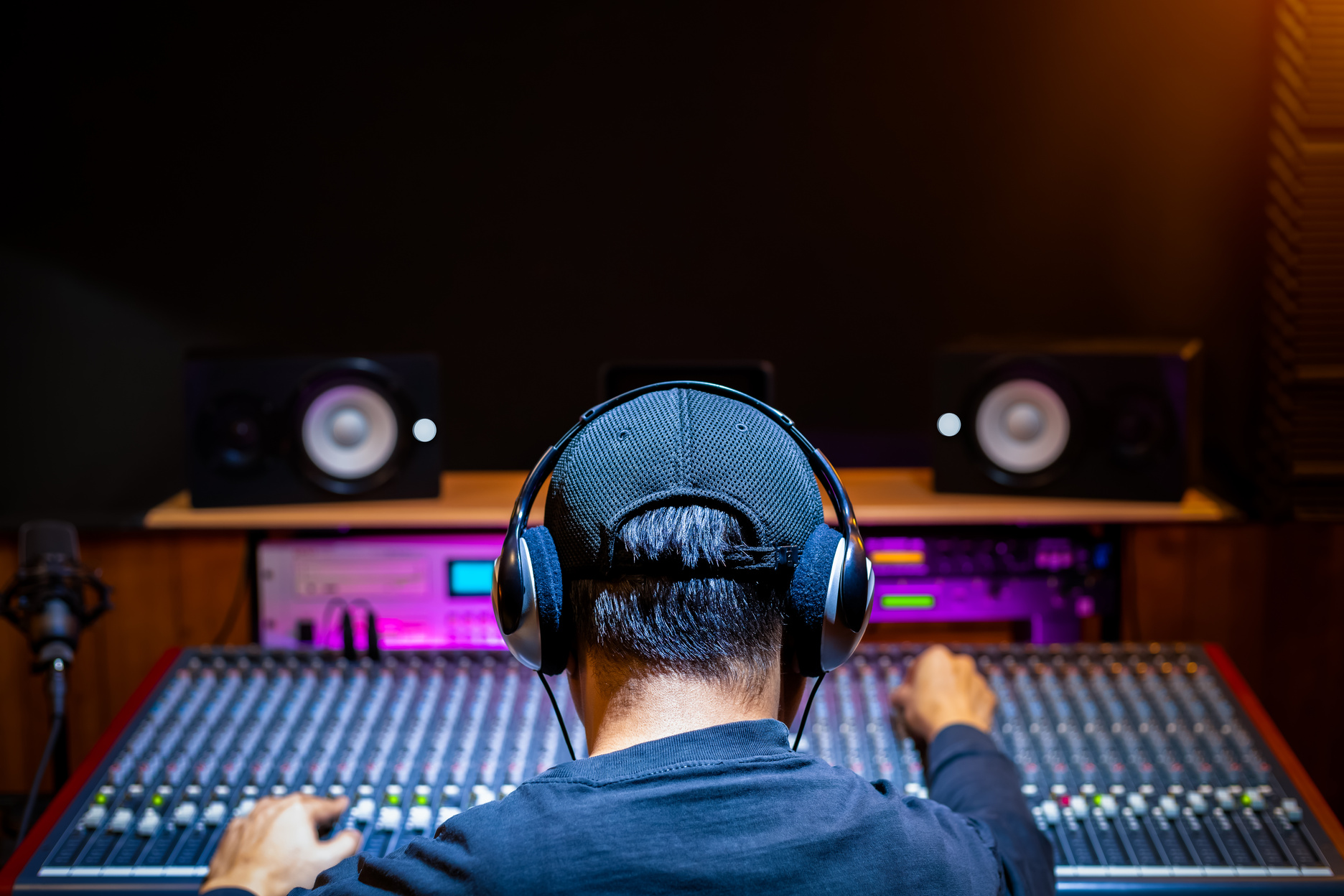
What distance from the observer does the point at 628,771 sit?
2.46ft

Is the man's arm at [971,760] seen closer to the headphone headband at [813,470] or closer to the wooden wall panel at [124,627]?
the headphone headband at [813,470]

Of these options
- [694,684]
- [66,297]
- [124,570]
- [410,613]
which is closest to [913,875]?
[694,684]

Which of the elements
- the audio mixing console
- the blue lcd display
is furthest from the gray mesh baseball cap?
the blue lcd display

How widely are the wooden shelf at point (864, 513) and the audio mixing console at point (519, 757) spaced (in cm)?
27

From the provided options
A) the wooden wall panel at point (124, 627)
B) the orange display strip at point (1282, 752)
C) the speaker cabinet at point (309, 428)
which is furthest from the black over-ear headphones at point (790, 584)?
the wooden wall panel at point (124, 627)

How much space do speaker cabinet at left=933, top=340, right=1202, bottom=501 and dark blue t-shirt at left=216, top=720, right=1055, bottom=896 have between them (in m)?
1.10

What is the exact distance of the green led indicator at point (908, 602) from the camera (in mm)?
1790

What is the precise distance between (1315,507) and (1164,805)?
3.27 ft

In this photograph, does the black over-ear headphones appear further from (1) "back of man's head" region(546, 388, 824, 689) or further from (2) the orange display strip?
(2) the orange display strip

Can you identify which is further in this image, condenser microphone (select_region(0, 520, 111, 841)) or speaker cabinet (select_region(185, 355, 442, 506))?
speaker cabinet (select_region(185, 355, 442, 506))

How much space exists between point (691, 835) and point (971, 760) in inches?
22.0

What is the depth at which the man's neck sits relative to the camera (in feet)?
2.61

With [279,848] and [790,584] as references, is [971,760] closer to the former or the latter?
[790,584]

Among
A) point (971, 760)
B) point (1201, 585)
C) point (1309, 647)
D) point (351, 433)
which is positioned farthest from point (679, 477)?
point (1309, 647)
